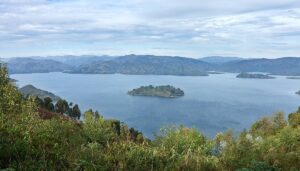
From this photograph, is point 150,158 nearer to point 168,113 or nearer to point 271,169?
point 271,169

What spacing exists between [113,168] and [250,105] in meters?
190

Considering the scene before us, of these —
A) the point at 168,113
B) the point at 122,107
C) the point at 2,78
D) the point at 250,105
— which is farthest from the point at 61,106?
the point at 250,105

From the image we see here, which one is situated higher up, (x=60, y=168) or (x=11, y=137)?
(x=11, y=137)

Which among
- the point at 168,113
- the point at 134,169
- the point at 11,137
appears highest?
the point at 11,137

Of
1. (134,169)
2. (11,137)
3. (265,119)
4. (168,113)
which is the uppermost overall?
(11,137)

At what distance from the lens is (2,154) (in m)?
8.46

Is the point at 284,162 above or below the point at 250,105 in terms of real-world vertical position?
above

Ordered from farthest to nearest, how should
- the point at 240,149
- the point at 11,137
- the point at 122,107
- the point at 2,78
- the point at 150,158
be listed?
the point at 122,107 < the point at 2,78 < the point at 240,149 < the point at 150,158 < the point at 11,137

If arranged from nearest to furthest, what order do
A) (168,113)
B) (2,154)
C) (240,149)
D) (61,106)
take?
(2,154) < (240,149) < (61,106) < (168,113)

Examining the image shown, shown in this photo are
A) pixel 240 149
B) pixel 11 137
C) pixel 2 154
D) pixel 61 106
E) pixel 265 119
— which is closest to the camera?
pixel 2 154

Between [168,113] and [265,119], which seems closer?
[265,119]

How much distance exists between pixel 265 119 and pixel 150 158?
57.6 meters

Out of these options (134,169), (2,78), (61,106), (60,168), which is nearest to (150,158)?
(134,169)

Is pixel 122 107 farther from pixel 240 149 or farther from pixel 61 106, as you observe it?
Answer: pixel 240 149
